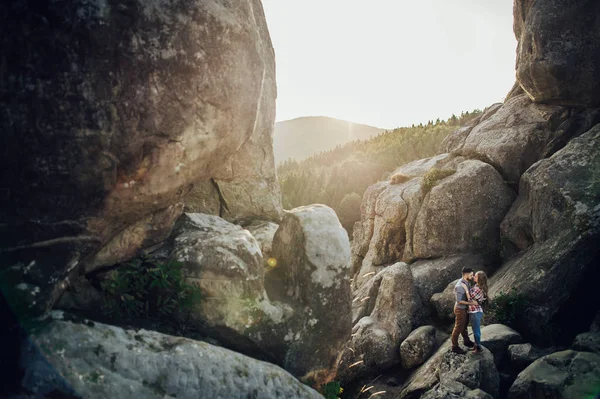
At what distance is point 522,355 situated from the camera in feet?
41.9

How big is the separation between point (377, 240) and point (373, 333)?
25.9 ft

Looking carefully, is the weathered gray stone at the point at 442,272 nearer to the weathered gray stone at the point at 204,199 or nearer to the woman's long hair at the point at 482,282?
the woman's long hair at the point at 482,282

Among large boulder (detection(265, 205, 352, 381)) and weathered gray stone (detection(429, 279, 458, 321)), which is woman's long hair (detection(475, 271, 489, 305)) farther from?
weathered gray stone (detection(429, 279, 458, 321))

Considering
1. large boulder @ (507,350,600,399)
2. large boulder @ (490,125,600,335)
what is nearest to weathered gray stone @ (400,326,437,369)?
large boulder @ (490,125,600,335)

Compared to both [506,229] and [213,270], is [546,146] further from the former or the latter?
[213,270]

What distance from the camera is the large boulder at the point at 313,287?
31.6 ft

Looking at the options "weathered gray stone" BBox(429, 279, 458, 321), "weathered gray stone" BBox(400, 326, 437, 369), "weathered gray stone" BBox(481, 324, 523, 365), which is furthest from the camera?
"weathered gray stone" BBox(429, 279, 458, 321)

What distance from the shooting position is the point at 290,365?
9.34 metres

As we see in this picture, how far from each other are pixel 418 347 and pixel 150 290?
11.4m

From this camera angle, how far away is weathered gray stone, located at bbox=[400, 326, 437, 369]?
1568cm

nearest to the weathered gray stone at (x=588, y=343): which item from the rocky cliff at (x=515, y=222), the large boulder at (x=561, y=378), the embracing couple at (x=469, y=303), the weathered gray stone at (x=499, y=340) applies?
the rocky cliff at (x=515, y=222)

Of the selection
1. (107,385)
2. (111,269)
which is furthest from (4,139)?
(107,385)

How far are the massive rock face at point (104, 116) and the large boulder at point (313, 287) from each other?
3.14 metres

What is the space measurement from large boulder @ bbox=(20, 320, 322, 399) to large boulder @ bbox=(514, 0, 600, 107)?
63.1 feet
